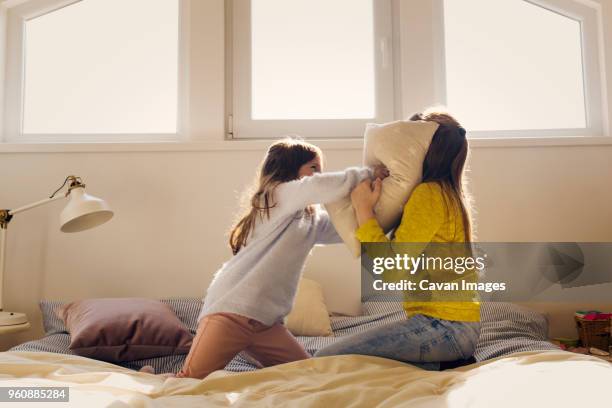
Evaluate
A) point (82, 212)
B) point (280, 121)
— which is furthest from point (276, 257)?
point (280, 121)

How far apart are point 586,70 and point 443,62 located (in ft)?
2.35

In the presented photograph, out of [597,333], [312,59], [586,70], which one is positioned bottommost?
[597,333]

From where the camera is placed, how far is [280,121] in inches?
113

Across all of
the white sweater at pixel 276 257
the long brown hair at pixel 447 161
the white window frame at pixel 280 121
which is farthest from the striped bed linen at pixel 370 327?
the white window frame at pixel 280 121

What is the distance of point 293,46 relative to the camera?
2.94 m

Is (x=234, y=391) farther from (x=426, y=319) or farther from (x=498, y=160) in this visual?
(x=498, y=160)

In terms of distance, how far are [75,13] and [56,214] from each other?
1.08 meters

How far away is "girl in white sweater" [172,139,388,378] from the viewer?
1632 mm

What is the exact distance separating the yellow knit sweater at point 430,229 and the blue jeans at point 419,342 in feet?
0.11

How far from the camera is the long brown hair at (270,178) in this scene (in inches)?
69.7

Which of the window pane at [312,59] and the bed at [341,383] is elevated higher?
the window pane at [312,59]

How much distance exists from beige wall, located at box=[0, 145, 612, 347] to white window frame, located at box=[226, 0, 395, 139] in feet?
0.69
